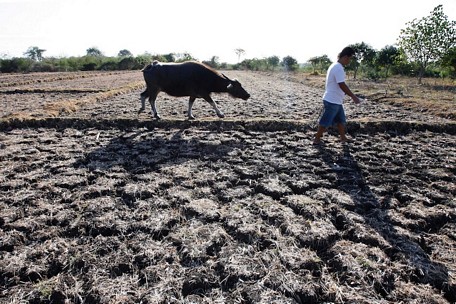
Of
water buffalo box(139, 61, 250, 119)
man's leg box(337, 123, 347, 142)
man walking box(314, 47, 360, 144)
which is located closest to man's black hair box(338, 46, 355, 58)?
man walking box(314, 47, 360, 144)

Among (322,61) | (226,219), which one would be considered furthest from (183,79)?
(322,61)

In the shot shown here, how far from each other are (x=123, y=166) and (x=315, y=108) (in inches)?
244

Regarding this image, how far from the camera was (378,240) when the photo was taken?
8.05ft

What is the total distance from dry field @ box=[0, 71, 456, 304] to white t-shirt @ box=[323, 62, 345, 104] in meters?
0.79

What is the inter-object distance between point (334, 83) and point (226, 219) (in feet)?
9.43

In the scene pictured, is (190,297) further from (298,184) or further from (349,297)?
(298,184)

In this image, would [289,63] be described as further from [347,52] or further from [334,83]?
[347,52]

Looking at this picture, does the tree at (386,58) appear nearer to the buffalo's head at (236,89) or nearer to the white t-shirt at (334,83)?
the buffalo's head at (236,89)

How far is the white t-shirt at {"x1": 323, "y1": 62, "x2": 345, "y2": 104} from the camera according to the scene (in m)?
4.34

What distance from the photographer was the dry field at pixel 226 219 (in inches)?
78.4

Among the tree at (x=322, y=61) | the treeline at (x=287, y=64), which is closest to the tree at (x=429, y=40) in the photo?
the treeline at (x=287, y=64)

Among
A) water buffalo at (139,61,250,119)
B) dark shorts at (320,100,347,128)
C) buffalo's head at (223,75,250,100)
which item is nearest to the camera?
dark shorts at (320,100,347,128)

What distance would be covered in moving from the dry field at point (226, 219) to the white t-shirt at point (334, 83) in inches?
31.0

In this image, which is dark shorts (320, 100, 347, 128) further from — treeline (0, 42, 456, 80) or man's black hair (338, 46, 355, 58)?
treeline (0, 42, 456, 80)
